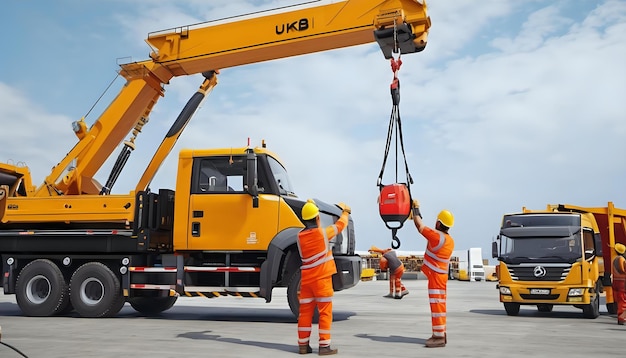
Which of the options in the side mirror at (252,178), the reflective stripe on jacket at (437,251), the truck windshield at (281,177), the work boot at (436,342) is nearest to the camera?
the work boot at (436,342)

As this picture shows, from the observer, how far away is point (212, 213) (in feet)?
34.3

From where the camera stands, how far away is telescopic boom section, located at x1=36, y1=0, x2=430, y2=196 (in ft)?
34.7

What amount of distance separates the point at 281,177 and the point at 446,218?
3.59 meters

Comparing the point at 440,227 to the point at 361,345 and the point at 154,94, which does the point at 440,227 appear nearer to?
the point at 361,345

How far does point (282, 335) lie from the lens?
343 inches

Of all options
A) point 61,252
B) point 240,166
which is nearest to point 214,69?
point 240,166

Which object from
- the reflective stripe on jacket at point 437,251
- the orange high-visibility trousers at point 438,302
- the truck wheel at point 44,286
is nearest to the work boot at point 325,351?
the orange high-visibility trousers at point 438,302

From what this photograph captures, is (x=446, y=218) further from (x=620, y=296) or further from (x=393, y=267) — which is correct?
(x=393, y=267)

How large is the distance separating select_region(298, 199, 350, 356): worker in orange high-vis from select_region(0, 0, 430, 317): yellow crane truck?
281 centimetres

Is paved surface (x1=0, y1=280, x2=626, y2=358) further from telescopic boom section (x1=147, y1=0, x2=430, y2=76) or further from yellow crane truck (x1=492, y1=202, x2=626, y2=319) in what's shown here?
telescopic boom section (x1=147, y1=0, x2=430, y2=76)

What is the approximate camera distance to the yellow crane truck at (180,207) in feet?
33.7

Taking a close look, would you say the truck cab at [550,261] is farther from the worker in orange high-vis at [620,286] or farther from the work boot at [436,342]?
the work boot at [436,342]

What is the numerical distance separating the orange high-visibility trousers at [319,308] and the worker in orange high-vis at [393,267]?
32.0ft

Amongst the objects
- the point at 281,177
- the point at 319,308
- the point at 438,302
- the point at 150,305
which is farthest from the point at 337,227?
the point at 150,305
